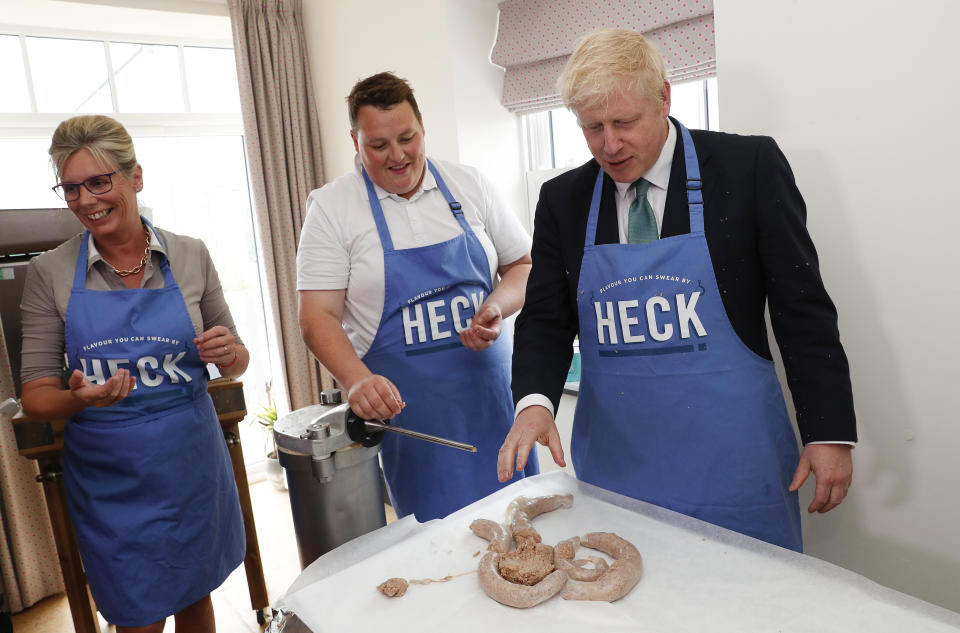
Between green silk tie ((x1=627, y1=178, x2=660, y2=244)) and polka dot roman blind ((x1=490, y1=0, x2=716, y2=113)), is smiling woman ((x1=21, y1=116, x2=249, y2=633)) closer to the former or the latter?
green silk tie ((x1=627, y1=178, x2=660, y2=244))

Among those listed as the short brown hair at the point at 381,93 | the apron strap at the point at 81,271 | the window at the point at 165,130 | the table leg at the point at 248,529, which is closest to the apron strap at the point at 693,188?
the short brown hair at the point at 381,93

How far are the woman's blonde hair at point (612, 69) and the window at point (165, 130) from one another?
280 centimetres

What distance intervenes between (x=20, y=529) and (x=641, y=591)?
2.92 meters

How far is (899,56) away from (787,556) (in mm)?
914

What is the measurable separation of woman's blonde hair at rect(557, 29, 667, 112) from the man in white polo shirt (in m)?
0.57

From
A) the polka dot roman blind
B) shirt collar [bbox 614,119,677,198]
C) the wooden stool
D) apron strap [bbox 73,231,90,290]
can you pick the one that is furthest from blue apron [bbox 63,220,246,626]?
the polka dot roman blind

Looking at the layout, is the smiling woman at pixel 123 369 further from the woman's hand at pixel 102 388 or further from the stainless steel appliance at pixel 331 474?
the stainless steel appliance at pixel 331 474

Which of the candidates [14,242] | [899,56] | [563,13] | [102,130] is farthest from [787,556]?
[14,242]

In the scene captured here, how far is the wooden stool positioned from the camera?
6.66ft

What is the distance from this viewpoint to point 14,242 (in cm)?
251

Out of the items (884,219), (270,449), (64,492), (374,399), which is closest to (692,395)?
(884,219)

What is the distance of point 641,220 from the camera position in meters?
1.33

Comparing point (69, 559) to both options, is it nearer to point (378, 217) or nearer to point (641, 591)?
point (378, 217)

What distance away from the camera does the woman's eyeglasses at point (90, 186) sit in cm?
159
